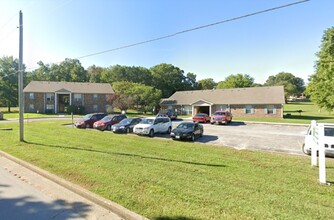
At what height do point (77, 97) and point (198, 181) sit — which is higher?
point (77, 97)

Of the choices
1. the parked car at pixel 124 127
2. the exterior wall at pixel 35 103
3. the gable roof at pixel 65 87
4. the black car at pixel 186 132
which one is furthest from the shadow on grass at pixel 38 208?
the exterior wall at pixel 35 103

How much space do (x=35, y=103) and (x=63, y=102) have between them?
6.21m

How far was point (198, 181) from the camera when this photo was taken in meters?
6.52

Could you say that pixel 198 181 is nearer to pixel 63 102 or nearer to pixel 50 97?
pixel 50 97

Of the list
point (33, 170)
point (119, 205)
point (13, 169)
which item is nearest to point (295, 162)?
point (119, 205)

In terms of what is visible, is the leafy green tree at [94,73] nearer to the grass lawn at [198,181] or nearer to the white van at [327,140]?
the grass lawn at [198,181]

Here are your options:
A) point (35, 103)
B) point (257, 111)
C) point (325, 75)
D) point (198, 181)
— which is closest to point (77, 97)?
point (35, 103)

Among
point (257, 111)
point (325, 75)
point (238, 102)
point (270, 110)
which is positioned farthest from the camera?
A: point (238, 102)

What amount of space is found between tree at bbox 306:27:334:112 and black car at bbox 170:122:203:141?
26.5m

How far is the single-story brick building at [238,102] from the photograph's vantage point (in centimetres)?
3856

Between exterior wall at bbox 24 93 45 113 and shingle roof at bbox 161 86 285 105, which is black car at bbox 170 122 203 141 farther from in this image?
exterior wall at bbox 24 93 45 113

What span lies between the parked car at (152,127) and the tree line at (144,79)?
20.6 metres

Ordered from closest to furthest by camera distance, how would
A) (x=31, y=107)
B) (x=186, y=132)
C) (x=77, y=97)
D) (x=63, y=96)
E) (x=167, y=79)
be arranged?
(x=186, y=132)
(x=31, y=107)
(x=77, y=97)
(x=63, y=96)
(x=167, y=79)

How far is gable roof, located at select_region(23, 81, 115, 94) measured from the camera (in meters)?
53.1
